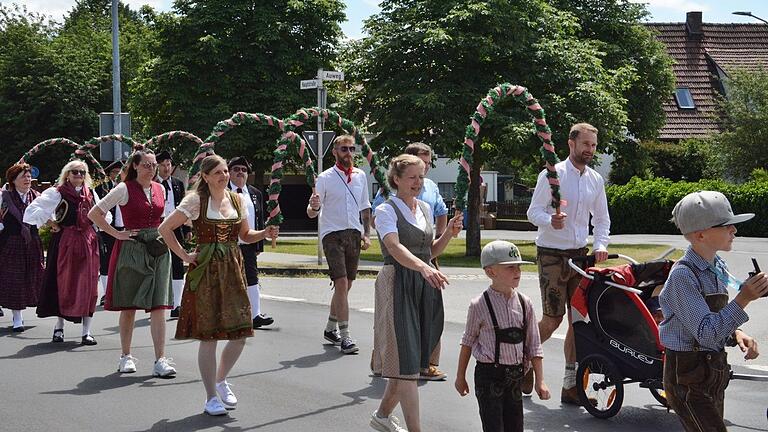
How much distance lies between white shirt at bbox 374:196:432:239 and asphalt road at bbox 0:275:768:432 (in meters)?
1.50

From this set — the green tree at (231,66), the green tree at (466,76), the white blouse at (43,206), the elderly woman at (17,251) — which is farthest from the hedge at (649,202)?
the white blouse at (43,206)

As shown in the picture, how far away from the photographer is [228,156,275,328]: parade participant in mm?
11188

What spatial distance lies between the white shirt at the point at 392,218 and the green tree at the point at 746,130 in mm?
38951

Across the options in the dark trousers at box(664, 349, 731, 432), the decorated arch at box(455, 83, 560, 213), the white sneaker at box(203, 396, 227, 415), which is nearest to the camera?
the dark trousers at box(664, 349, 731, 432)

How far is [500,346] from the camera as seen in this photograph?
5359 millimetres

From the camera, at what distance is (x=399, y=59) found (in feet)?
82.9

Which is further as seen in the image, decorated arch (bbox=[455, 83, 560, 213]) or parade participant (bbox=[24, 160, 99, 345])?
parade participant (bbox=[24, 160, 99, 345])

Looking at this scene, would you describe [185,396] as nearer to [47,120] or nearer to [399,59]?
[399,59]

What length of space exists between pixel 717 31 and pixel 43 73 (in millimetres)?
36602

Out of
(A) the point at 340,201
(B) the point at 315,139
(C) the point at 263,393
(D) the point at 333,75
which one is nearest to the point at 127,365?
(C) the point at 263,393

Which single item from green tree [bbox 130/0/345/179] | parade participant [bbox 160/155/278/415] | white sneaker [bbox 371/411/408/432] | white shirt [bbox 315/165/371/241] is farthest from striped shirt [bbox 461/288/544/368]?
green tree [bbox 130/0/345/179]

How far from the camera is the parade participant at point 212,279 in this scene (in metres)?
7.27

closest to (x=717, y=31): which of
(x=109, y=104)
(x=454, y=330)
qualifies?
(x=109, y=104)

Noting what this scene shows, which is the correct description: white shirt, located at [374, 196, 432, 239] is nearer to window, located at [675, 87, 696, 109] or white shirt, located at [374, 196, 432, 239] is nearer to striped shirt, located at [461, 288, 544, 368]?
striped shirt, located at [461, 288, 544, 368]
